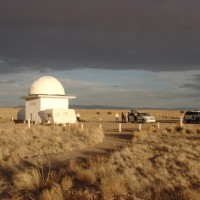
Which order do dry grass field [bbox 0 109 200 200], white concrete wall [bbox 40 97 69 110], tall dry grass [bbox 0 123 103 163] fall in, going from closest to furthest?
dry grass field [bbox 0 109 200 200]
tall dry grass [bbox 0 123 103 163]
white concrete wall [bbox 40 97 69 110]

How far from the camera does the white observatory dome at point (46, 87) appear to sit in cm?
4919

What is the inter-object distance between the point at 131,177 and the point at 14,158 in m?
6.42

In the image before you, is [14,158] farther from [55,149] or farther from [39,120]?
[39,120]

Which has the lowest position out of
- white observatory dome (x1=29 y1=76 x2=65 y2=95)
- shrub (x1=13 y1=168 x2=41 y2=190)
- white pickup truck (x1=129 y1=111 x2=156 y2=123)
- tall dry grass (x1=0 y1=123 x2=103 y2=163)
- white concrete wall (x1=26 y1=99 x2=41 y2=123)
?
shrub (x1=13 y1=168 x2=41 y2=190)

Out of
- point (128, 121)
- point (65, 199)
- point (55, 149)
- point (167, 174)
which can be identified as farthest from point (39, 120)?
point (65, 199)

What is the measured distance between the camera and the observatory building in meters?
45.8

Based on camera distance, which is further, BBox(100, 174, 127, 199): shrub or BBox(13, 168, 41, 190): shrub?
BBox(13, 168, 41, 190): shrub

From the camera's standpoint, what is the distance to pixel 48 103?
48219 millimetres

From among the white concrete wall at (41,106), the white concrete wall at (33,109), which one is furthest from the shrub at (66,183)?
the white concrete wall at (33,109)

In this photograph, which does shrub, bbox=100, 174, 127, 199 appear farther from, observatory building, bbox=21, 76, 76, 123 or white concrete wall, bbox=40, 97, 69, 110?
white concrete wall, bbox=40, 97, 69, 110

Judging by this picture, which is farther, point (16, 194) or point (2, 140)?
point (2, 140)

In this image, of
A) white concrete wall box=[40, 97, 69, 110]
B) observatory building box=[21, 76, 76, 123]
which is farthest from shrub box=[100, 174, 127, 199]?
white concrete wall box=[40, 97, 69, 110]

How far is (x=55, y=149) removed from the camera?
20.7 metres

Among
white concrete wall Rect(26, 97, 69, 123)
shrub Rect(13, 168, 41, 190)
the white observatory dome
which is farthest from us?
the white observatory dome
